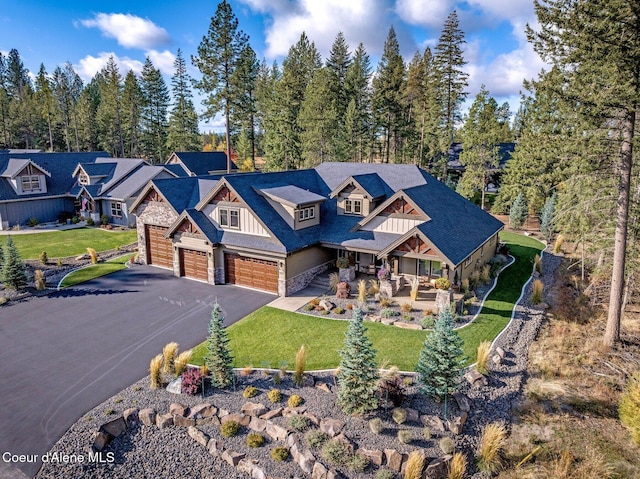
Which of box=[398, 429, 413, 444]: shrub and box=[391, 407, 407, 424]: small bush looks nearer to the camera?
box=[398, 429, 413, 444]: shrub

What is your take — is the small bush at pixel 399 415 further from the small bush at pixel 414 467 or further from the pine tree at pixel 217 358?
the pine tree at pixel 217 358

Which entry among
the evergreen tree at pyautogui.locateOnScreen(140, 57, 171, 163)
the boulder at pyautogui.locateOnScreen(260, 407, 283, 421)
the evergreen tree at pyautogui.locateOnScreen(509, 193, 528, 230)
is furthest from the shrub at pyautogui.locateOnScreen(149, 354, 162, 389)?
the evergreen tree at pyautogui.locateOnScreen(140, 57, 171, 163)

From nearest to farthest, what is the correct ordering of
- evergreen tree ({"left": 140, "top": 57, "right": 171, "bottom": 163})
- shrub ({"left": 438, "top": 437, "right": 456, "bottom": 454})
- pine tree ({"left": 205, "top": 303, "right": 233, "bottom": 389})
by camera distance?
shrub ({"left": 438, "top": 437, "right": 456, "bottom": 454}) → pine tree ({"left": 205, "top": 303, "right": 233, "bottom": 389}) → evergreen tree ({"left": 140, "top": 57, "right": 171, "bottom": 163})

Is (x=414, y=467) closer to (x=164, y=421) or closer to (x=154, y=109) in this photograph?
(x=164, y=421)

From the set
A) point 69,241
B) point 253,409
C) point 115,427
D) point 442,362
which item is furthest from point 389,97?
point 115,427

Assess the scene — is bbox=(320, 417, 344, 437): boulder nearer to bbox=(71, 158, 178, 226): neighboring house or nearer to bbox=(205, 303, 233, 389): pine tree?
bbox=(205, 303, 233, 389): pine tree
